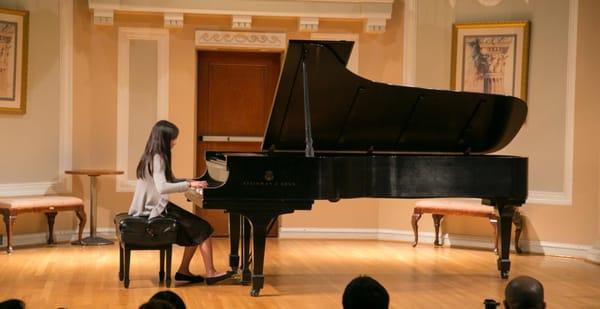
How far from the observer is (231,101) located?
9266 millimetres

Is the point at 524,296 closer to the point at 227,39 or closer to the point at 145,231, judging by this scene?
the point at 145,231

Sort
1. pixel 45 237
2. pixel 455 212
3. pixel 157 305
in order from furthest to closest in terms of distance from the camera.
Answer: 1. pixel 45 237
2. pixel 455 212
3. pixel 157 305

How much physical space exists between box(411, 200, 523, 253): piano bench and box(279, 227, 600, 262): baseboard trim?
0.64ft

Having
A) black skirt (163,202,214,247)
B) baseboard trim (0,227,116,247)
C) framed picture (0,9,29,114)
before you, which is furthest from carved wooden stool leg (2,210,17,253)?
black skirt (163,202,214,247)

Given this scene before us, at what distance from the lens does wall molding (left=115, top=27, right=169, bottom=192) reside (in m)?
8.89

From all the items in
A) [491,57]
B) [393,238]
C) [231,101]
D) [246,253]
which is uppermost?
[491,57]

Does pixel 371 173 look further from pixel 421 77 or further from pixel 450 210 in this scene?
pixel 421 77

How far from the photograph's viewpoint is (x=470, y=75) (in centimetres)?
870

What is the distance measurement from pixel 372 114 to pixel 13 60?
3.97m

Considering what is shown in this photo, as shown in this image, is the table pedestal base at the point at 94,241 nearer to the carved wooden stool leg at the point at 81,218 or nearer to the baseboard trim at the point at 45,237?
the carved wooden stool leg at the point at 81,218

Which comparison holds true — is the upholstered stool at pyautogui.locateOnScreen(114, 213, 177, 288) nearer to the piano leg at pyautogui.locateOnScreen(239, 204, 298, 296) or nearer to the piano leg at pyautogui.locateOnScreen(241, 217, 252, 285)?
the piano leg at pyautogui.locateOnScreen(241, 217, 252, 285)

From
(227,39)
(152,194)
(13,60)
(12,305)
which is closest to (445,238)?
(227,39)

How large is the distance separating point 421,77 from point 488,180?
9.08ft

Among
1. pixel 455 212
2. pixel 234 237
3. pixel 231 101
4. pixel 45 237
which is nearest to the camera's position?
pixel 234 237
